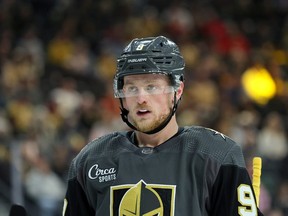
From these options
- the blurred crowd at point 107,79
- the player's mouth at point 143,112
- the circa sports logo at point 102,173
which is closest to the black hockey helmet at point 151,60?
the player's mouth at point 143,112

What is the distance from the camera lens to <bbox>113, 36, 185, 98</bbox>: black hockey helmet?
3646 millimetres

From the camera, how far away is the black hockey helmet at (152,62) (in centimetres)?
365

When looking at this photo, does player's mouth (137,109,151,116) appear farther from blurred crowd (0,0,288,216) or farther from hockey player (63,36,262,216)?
blurred crowd (0,0,288,216)

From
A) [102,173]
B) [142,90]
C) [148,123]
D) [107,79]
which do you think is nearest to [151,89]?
[142,90]

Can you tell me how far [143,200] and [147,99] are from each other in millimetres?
421

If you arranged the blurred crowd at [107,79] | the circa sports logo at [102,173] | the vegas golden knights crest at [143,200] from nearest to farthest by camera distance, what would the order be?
1. the vegas golden knights crest at [143,200]
2. the circa sports logo at [102,173]
3. the blurred crowd at [107,79]

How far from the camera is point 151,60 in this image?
3.65 meters

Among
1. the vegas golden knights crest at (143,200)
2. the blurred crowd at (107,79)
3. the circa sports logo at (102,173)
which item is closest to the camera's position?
the vegas golden knights crest at (143,200)

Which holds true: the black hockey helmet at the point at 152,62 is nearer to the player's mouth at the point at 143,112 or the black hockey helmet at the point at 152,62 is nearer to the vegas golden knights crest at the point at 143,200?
the player's mouth at the point at 143,112

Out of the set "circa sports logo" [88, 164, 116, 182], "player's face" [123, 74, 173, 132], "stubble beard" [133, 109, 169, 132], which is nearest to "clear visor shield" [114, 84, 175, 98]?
"player's face" [123, 74, 173, 132]

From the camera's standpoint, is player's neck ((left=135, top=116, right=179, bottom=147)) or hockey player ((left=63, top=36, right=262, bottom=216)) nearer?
hockey player ((left=63, top=36, right=262, bottom=216))

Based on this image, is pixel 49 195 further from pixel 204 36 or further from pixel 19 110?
pixel 204 36

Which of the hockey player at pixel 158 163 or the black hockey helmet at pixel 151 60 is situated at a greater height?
the black hockey helmet at pixel 151 60

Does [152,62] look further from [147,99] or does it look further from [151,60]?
[147,99]
